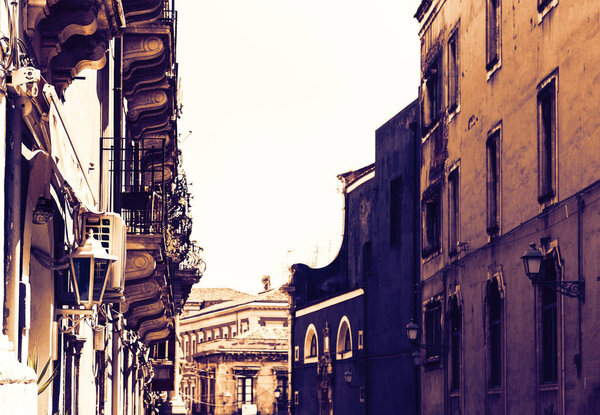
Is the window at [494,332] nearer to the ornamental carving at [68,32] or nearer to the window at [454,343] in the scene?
the window at [454,343]

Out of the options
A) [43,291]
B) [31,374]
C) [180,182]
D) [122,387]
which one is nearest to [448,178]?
[180,182]

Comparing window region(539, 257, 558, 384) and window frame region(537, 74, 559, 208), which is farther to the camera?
window region(539, 257, 558, 384)

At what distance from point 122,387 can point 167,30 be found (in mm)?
7333

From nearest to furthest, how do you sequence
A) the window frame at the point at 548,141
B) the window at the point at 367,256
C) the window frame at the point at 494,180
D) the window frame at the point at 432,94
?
the window frame at the point at 548,141
the window frame at the point at 494,180
the window frame at the point at 432,94
the window at the point at 367,256

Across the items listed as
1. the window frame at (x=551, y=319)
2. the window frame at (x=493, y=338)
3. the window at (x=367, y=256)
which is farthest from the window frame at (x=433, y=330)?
the window at (x=367, y=256)

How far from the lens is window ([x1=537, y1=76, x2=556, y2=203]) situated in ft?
61.1

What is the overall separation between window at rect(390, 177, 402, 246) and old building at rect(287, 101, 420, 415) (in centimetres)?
3

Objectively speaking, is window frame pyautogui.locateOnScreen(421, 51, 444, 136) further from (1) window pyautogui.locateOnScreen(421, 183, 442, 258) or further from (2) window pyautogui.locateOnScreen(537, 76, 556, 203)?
(2) window pyautogui.locateOnScreen(537, 76, 556, 203)

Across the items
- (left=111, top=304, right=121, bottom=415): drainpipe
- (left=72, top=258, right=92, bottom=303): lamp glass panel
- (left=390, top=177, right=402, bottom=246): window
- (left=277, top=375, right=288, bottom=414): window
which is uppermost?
(left=390, top=177, right=402, bottom=246): window

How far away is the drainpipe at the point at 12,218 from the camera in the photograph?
738 cm

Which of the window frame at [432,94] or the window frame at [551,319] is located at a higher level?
the window frame at [432,94]

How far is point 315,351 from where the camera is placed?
171 ft

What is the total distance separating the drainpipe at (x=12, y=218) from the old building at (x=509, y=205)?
9.58m

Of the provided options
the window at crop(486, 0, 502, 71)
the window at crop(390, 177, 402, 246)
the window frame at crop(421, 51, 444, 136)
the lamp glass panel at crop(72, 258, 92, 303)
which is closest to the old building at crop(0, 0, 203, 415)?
the lamp glass panel at crop(72, 258, 92, 303)
